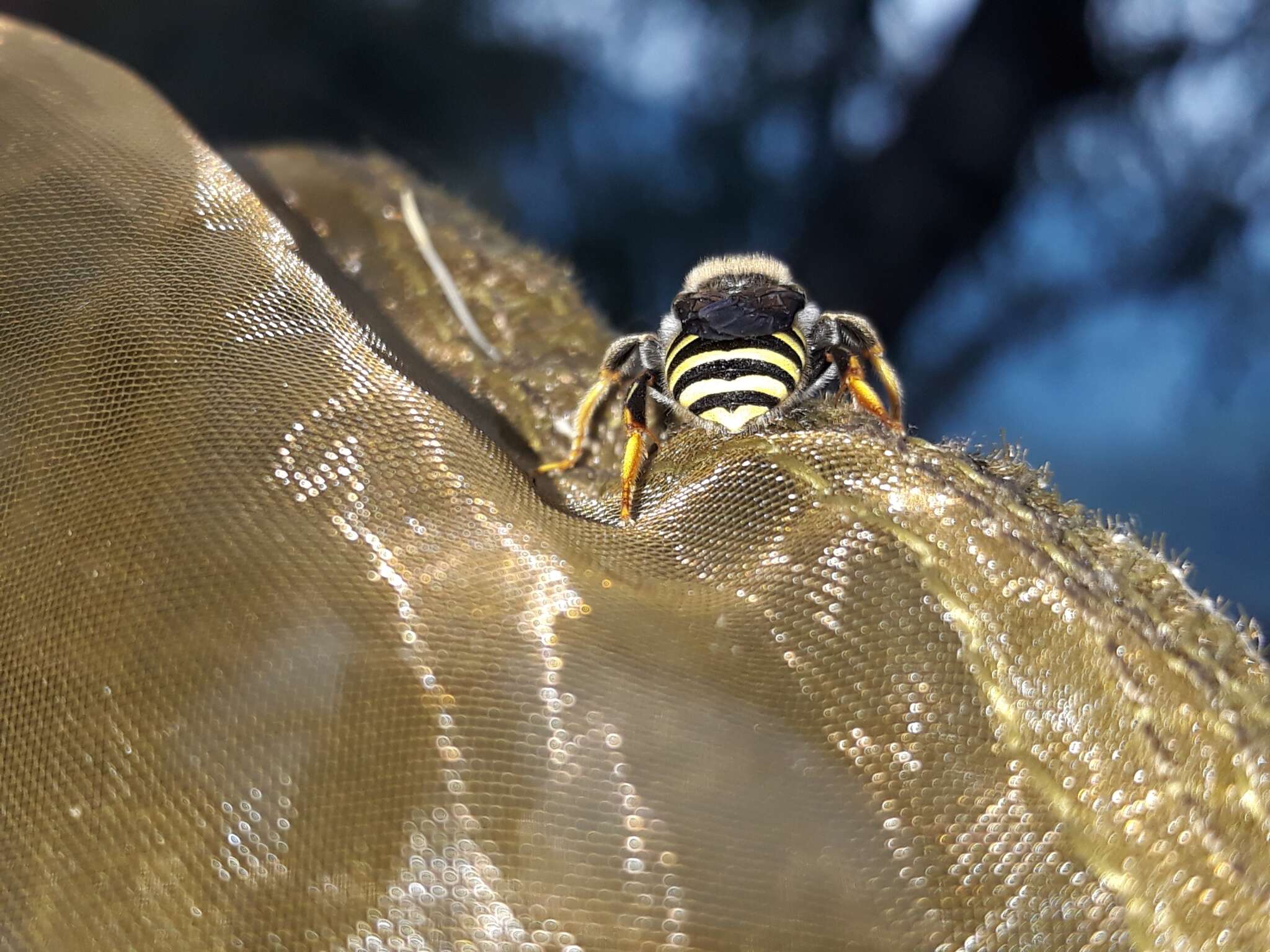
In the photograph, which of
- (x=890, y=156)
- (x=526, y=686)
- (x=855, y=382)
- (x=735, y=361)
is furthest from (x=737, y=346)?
(x=890, y=156)

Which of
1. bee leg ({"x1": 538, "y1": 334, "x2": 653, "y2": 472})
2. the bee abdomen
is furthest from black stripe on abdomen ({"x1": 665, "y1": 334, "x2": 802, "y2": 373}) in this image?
bee leg ({"x1": 538, "y1": 334, "x2": 653, "y2": 472})

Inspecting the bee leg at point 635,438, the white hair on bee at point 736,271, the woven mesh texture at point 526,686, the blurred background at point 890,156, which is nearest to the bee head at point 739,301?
the white hair on bee at point 736,271

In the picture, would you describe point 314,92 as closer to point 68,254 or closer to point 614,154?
point 614,154

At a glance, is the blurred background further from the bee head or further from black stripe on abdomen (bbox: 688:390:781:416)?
black stripe on abdomen (bbox: 688:390:781:416)

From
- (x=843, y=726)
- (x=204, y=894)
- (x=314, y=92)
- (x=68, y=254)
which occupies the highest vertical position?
(x=314, y=92)

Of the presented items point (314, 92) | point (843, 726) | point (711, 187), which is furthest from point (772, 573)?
point (314, 92)

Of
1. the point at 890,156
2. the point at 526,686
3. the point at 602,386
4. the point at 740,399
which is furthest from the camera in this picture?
the point at 890,156

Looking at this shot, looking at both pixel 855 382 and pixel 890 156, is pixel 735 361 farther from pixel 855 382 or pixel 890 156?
pixel 890 156
